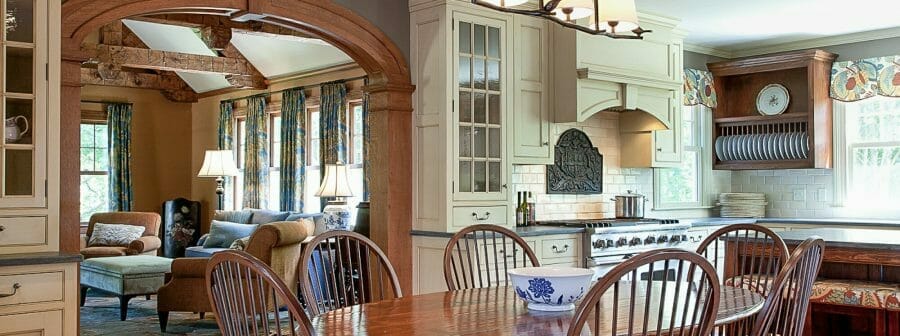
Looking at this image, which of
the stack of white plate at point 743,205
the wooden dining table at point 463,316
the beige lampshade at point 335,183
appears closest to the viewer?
the wooden dining table at point 463,316

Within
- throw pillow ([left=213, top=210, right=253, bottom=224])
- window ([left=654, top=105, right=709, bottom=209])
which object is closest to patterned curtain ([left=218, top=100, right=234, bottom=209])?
throw pillow ([left=213, top=210, right=253, bottom=224])

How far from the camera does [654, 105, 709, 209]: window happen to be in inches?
299

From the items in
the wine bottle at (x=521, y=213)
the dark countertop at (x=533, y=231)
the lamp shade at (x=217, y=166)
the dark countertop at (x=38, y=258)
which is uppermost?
the lamp shade at (x=217, y=166)

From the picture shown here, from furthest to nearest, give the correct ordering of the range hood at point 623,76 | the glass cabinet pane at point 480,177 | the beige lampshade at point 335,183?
the beige lampshade at point 335,183, the range hood at point 623,76, the glass cabinet pane at point 480,177

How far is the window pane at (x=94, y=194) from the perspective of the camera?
36.7 ft

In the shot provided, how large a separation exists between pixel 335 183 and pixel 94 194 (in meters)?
4.81

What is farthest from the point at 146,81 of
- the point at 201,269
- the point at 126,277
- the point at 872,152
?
the point at 872,152

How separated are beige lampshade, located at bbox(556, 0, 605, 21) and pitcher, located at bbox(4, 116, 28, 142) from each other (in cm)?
228

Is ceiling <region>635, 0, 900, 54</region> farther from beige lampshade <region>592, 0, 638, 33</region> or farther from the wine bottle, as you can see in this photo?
beige lampshade <region>592, 0, 638, 33</region>

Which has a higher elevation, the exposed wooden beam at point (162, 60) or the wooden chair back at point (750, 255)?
the exposed wooden beam at point (162, 60)

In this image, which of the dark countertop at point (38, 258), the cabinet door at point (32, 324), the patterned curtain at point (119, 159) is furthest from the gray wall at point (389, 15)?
the patterned curtain at point (119, 159)

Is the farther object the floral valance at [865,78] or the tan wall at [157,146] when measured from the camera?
the tan wall at [157,146]

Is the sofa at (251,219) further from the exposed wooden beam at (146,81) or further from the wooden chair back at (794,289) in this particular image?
the wooden chair back at (794,289)

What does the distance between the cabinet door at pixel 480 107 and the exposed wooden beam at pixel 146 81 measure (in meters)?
6.60
